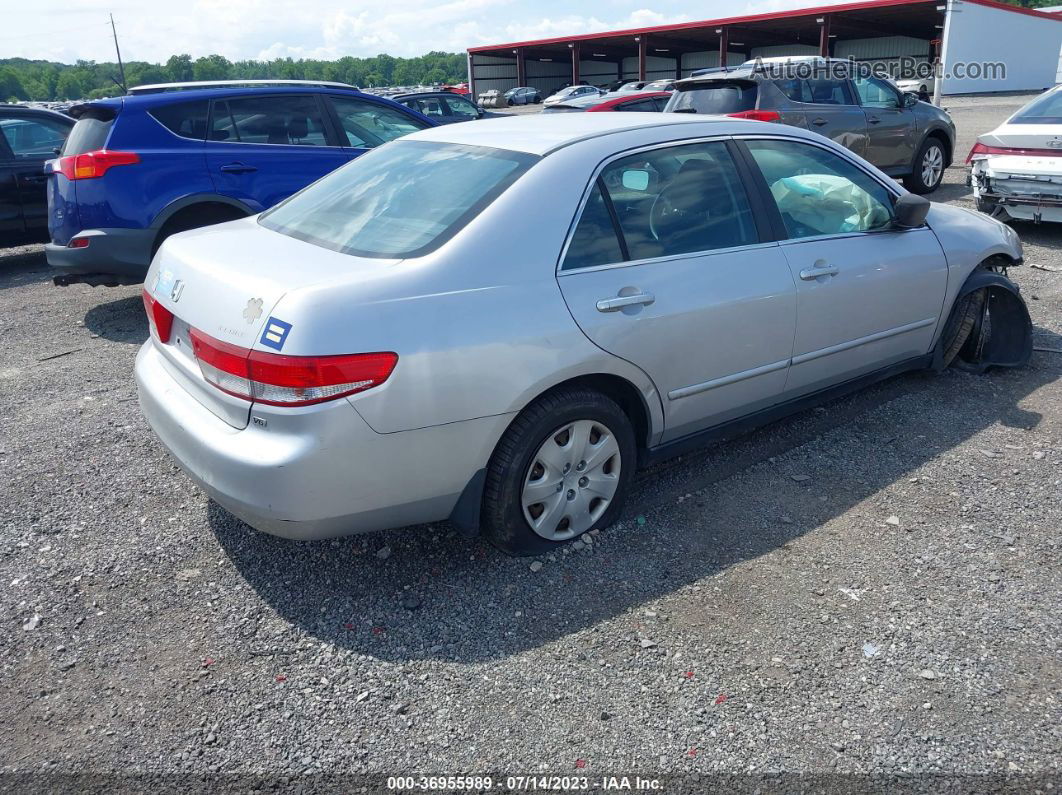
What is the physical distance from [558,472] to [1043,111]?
8258 millimetres

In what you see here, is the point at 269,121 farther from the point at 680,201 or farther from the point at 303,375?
the point at 303,375

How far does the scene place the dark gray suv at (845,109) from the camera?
10016 mm

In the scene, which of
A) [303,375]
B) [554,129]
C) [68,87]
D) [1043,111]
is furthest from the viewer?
[68,87]

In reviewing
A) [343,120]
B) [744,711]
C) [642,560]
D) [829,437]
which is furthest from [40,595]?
[343,120]

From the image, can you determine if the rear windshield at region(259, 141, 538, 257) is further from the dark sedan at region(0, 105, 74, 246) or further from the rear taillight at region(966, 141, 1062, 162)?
the rear taillight at region(966, 141, 1062, 162)

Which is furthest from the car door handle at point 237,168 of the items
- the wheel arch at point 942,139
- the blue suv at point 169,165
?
the wheel arch at point 942,139

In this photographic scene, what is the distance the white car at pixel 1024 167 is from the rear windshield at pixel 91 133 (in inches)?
317

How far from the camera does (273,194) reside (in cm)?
698

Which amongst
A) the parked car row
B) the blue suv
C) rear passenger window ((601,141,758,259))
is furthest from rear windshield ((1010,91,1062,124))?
the blue suv

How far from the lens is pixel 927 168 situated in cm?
1122

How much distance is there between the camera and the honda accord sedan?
109 inches

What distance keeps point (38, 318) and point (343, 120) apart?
3108mm


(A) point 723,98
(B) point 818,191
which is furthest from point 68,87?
(B) point 818,191

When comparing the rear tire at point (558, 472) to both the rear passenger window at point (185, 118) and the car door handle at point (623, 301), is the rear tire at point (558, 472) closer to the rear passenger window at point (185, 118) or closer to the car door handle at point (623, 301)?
the car door handle at point (623, 301)
